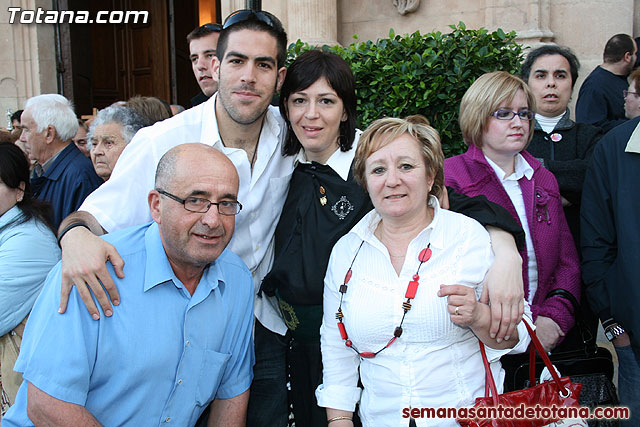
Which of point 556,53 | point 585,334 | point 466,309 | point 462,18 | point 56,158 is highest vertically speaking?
point 462,18

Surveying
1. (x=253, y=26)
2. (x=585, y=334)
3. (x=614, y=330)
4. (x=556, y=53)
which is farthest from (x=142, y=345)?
(x=556, y=53)

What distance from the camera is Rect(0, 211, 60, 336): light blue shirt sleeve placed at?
337 centimetres

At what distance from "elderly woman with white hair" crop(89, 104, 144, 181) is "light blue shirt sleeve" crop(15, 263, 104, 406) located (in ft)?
9.10

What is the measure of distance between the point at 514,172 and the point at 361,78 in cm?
182

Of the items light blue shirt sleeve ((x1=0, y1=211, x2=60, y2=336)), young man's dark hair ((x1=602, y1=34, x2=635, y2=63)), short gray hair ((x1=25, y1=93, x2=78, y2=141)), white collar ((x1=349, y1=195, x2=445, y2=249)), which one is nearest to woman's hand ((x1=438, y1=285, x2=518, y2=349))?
white collar ((x1=349, y1=195, x2=445, y2=249))

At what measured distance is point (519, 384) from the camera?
2842mm

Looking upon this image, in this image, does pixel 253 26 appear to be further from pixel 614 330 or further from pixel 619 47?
pixel 619 47

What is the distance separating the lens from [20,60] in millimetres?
8906

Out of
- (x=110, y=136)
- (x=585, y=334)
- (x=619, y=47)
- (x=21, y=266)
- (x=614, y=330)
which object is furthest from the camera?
(x=619, y=47)

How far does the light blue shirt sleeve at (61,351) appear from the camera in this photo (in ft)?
7.17

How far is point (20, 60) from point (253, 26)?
7.45 m

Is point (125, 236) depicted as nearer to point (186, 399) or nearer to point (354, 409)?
point (186, 399)

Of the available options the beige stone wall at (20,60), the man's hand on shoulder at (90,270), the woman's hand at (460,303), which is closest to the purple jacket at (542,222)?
the woman's hand at (460,303)

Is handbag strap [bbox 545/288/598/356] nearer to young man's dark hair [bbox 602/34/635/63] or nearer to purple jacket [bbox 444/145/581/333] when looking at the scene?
purple jacket [bbox 444/145/581/333]
